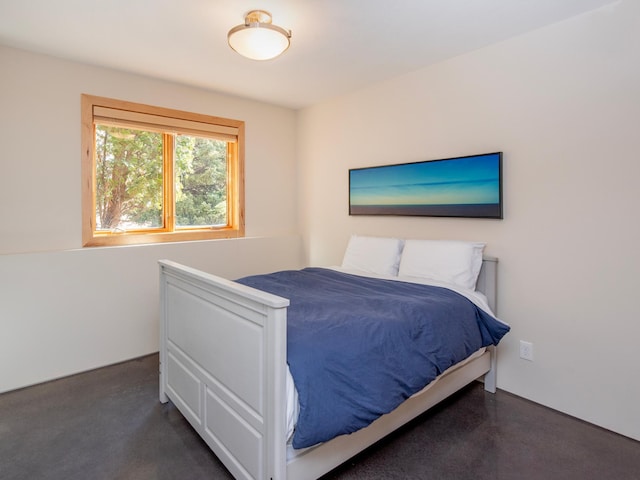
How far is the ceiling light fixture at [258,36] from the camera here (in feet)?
6.95

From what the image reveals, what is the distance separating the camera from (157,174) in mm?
3416

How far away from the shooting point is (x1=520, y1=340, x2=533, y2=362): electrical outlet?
97.9 inches

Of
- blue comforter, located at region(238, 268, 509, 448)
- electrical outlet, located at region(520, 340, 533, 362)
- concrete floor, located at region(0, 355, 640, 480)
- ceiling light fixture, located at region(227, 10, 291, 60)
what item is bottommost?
concrete floor, located at region(0, 355, 640, 480)

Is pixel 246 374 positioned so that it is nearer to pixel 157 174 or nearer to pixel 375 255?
pixel 375 255

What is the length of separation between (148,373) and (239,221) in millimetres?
1679

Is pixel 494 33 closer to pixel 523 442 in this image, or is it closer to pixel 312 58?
pixel 312 58

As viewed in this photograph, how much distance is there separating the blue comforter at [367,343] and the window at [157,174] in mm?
1488

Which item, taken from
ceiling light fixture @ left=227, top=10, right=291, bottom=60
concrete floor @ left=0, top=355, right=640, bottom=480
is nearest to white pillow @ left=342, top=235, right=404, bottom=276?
concrete floor @ left=0, top=355, right=640, bottom=480

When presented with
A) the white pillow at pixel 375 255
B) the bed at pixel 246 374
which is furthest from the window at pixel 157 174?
the white pillow at pixel 375 255

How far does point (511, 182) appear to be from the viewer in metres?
2.54

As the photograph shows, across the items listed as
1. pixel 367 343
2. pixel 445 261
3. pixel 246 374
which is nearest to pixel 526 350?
pixel 445 261

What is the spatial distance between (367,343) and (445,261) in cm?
123

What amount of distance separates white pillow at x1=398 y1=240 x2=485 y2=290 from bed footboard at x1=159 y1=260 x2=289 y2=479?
156 centimetres

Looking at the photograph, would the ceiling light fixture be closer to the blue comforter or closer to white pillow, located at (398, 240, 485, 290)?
the blue comforter
